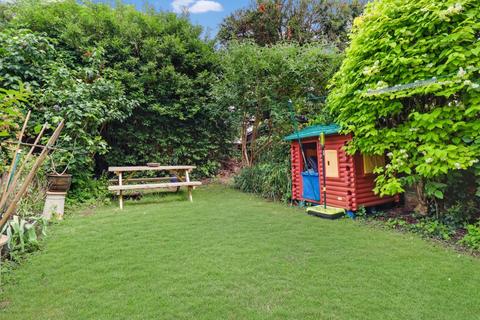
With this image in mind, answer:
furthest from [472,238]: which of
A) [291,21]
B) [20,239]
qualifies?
[291,21]

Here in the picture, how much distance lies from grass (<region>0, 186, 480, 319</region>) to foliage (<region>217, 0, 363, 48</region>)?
969 centimetres

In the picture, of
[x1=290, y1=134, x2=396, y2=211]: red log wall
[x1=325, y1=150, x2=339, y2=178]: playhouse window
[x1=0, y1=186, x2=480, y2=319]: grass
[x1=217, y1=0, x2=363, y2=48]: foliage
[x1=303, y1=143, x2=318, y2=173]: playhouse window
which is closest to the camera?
[x1=0, y1=186, x2=480, y2=319]: grass

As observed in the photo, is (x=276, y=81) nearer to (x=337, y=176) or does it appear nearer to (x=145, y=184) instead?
(x=337, y=176)

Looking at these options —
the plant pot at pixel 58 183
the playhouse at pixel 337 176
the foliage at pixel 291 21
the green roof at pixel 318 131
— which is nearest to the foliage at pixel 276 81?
the green roof at pixel 318 131

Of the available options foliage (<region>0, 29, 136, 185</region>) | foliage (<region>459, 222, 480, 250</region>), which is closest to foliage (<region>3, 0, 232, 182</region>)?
foliage (<region>0, 29, 136, 185</region>)

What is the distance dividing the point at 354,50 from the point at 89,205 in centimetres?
548

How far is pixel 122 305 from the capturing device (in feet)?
6.58

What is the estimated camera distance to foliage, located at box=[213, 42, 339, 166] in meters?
6.41

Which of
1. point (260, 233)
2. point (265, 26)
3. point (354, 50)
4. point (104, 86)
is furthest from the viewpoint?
point (265, 26)

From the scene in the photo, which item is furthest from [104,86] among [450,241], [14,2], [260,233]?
[14,2]

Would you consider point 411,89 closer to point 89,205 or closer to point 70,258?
point 70,258

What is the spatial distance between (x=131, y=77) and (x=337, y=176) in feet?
19.4

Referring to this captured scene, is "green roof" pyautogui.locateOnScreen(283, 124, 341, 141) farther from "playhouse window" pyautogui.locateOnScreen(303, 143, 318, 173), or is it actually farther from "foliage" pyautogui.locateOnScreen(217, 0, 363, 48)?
"foliage" pyautogui.locateOnScreen(217, 0, 363, 48)

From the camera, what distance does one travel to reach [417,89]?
3.28m
